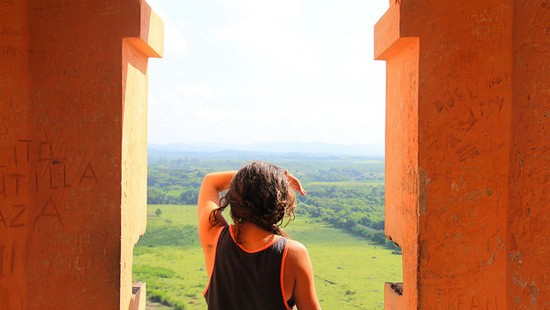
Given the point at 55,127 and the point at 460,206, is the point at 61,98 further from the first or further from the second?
the point at 460,206

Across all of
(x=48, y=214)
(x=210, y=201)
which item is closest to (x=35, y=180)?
(x=48, y=214)

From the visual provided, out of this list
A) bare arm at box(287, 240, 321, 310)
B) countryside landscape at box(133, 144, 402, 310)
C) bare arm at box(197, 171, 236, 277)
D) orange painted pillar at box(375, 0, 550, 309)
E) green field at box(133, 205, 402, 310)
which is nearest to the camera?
bare arm at box(287, 240, 321, 310)

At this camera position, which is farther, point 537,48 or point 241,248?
point 537,48

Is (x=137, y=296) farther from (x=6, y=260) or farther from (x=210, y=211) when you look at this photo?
(x=210, y=211)

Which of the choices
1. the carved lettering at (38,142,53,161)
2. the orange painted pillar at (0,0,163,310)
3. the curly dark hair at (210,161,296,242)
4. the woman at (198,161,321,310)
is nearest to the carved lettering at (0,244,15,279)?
the orange painted pillar at (0,0,163,310)

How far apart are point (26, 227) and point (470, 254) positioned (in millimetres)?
2689

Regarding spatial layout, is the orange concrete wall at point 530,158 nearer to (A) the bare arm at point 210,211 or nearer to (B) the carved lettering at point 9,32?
(A) the bare arm at point 210,211

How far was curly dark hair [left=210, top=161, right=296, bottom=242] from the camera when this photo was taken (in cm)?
166

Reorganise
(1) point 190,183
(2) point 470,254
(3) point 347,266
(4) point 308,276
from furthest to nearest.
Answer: (1) point 190,183
(3) point 347,266
(2) point 470,254
(4) point 308,276

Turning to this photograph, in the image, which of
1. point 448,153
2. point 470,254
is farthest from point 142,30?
point 470,254

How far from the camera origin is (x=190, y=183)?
31984 mm

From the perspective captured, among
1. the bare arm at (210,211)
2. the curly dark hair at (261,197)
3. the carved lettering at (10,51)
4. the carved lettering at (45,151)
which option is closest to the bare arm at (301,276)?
the curly dark hair at (261,197)

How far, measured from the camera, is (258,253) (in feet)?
5.30

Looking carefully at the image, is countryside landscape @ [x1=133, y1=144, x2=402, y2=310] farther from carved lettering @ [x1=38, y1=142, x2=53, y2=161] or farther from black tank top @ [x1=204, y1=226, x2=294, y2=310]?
black tank top @ [x1=204, y1=226, x2=294, y2=310]
